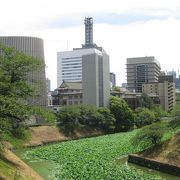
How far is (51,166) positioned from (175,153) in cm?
1181

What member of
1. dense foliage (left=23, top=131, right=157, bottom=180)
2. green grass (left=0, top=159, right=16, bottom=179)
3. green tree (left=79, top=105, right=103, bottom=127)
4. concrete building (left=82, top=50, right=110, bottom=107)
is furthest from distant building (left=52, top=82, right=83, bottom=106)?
green grass (left=0, top=159, right=16, bottom=179)

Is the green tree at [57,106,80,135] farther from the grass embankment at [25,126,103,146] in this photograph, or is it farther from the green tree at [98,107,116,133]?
the green tree at [98,107,116,133]

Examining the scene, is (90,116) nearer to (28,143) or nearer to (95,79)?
(28,143)

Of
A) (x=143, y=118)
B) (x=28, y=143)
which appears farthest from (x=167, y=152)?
(x=143, y=118)

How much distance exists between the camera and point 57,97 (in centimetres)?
12006

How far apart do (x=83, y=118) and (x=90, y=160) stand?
1394 inches

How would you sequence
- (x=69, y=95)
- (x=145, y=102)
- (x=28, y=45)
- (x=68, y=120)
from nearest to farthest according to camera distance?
1. (x=68, y=120)
2. (x=28, y=45)
3. (x=69, y=95)
4. (x=145, y=102)

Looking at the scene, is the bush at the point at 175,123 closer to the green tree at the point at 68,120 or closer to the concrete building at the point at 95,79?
the green tree at the point at 68,120

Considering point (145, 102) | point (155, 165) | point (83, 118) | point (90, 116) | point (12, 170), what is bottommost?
point (155, 165)

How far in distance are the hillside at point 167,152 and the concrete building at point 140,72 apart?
131305 millimetres

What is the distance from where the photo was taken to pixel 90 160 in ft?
132

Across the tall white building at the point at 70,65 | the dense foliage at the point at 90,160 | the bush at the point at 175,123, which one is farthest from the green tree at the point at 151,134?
the tall white building at the point at 70,65

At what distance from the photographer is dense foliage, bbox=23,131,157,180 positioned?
106 feet

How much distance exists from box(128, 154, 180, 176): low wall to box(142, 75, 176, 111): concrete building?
100890 mm
